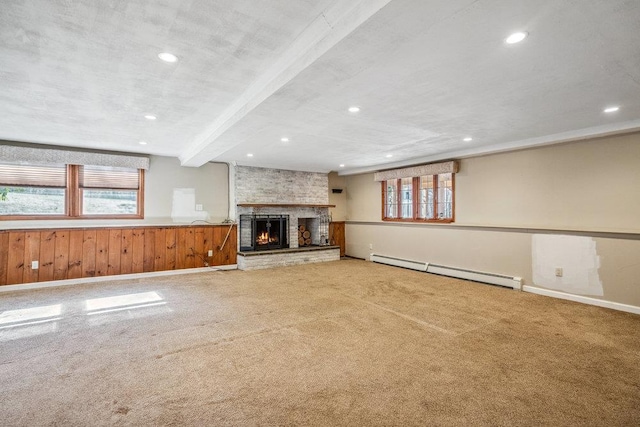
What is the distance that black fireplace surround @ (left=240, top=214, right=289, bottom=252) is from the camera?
707cm

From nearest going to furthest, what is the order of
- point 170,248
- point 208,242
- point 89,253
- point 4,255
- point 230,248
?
1. point 4,255
2. point 89,253
3. point 170,248
4. point 208,242
5. point 230,248

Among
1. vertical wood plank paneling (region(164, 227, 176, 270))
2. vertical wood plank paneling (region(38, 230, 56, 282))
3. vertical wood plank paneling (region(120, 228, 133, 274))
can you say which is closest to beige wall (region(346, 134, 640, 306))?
vertical wood plank paneling (region(164, 227, 176, 270))

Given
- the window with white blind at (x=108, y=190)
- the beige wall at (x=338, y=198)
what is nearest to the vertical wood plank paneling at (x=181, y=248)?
the window with white blind at (x=108, y=190)

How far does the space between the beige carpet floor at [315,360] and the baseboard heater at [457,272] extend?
493 mm

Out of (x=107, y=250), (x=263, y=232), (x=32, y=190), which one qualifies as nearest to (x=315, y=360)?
(x=107, y=250)

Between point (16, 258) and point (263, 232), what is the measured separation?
166 inches

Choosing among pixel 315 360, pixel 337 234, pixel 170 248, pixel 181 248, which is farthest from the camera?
pixel 337 234

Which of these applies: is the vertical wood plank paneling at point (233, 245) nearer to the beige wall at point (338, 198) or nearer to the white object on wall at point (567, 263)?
the beige wall at point (338, 198)

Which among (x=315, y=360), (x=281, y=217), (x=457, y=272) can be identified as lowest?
(x=315, y=360)

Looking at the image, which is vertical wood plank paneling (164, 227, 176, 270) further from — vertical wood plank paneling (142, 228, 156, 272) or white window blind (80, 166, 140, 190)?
white window blind (80, 166, 140, 190)

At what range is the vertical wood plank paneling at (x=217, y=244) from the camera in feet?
21.7

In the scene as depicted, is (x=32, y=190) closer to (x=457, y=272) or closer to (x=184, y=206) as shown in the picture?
(x=184, y=206)

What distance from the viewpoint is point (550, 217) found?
186 inches

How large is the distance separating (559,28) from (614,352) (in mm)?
2697
